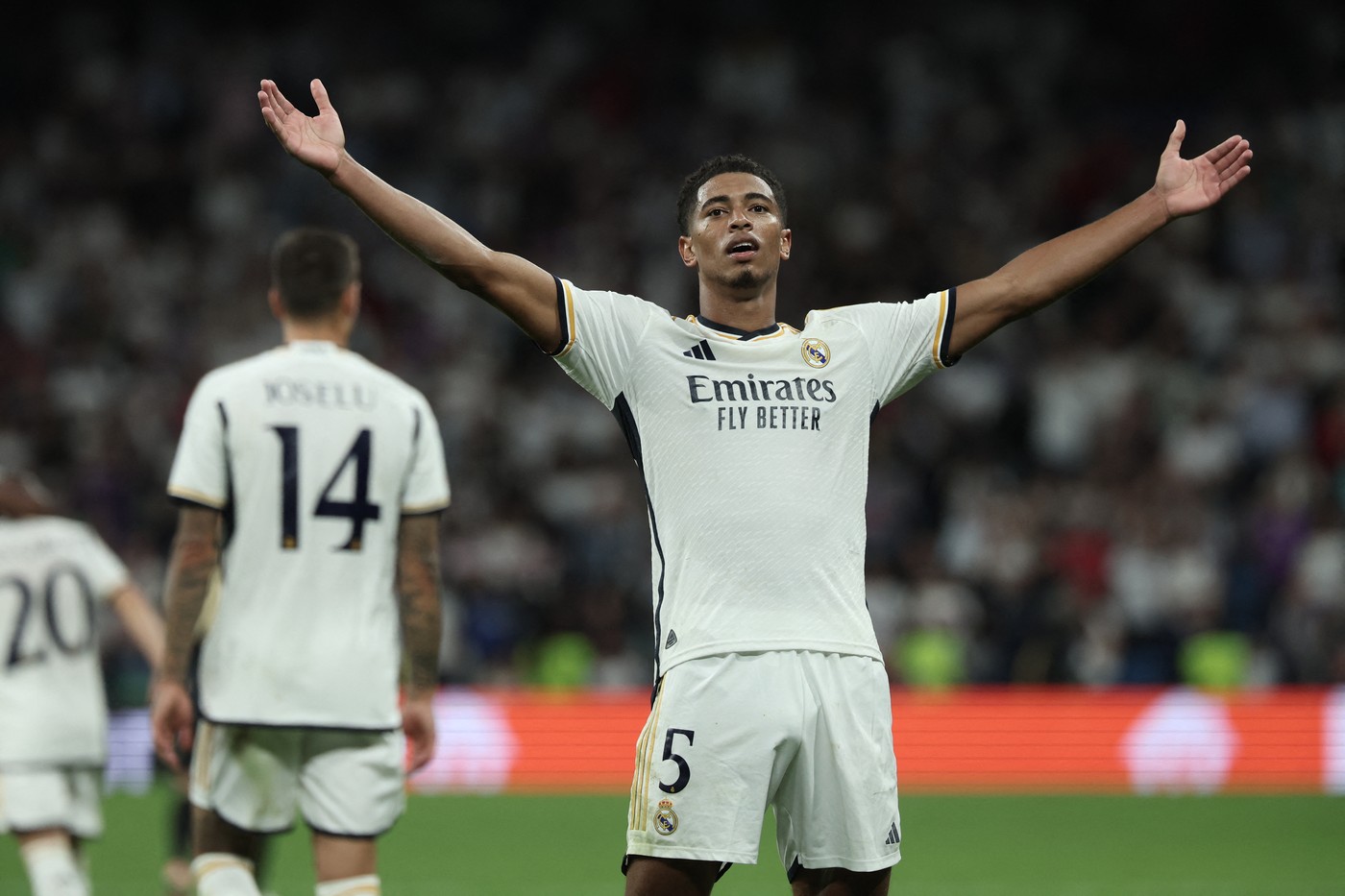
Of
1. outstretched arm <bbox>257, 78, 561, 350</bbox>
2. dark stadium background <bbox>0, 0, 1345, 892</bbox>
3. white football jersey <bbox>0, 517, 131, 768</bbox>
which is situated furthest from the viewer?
dark stadium background <bbox>0, 0, 1345, 892</bbox>

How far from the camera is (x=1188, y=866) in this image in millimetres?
9453

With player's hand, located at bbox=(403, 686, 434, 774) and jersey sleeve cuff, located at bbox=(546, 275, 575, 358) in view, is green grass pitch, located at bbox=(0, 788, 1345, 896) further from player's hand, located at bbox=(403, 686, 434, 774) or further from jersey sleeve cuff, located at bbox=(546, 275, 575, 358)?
jersey sleeve cuff, located at bbox=(546, 275, 575, 358)

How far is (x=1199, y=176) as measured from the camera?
15.5ft

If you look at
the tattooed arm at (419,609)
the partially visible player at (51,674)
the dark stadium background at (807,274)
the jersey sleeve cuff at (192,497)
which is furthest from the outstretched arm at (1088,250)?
the dark stadium background at (807,274)

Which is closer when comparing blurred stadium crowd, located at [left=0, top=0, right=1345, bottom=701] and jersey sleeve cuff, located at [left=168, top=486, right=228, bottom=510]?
jersey sleeve cuff, located at [left=168, top=486, right=228, bottom=510]

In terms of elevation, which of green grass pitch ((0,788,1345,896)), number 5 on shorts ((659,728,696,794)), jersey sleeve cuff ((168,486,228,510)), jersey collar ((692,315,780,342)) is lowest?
green grass pitch ((0,788,1345,896))

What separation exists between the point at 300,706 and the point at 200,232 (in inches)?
567

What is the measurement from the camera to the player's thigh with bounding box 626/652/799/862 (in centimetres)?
415

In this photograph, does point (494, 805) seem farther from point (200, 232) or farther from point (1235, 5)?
point (1235, 5)

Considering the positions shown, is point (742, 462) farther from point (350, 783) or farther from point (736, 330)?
point (350, 783)

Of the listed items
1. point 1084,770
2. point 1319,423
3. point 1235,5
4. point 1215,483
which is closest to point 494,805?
point 1084,770

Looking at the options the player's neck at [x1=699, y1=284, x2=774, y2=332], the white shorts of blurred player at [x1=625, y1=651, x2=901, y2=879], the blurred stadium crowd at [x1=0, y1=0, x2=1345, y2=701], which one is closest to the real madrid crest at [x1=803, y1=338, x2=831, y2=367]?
the player's neck at [x1=699, y1=284, x2=774, y2=332]

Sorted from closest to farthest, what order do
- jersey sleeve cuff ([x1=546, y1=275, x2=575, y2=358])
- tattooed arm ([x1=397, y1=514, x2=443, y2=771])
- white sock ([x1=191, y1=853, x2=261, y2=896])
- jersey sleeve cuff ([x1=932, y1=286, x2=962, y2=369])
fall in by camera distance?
jersey sleeve cuff ([x1=546, y1=275, x2=575, y2=358]) → jersey sleeve cuff ([x1=932, y1=286, x2=962, y2=369]) → white sock ([x1=191, y1=853, x2=261, y2=896]) → tattooed arm ([x1=397, y1=514, x2=443, y2=771])

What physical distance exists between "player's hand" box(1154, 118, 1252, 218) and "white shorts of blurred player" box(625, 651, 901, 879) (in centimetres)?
151
